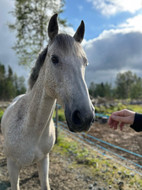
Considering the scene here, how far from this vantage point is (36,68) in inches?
88.9

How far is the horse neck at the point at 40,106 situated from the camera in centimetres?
207

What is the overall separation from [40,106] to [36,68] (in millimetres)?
606

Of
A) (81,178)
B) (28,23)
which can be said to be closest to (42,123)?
(81,178)

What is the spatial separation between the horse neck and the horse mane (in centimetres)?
14

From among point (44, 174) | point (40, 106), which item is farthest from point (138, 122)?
point (44, 174)

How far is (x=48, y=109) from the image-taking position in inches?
83.5

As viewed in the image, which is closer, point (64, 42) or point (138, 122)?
point (64, 42)

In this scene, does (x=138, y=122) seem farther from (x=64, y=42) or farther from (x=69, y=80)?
(x=64, y=42)

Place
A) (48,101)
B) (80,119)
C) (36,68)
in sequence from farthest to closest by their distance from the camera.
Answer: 1. (36,68)
2. (48,101)
3. (80,119)

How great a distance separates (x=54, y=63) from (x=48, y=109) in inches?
28.1

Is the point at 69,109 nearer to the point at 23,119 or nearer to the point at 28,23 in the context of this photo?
the point at 23,119

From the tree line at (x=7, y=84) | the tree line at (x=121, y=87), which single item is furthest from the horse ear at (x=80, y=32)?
the tree line at (x=121, y=87)

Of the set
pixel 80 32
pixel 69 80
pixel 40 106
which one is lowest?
pixel 40 106

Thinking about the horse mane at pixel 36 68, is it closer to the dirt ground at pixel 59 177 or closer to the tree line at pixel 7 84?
the dirt ground at pixel 59 177
